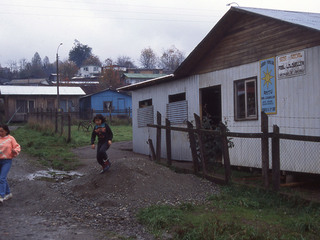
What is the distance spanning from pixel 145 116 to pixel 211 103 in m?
4.24

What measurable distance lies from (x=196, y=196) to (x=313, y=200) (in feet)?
7.53

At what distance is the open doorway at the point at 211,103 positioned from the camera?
13.7 m

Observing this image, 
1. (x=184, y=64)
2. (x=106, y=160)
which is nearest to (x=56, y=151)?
(x=184, y=64)

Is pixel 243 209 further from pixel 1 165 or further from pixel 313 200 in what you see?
pixel 1 165

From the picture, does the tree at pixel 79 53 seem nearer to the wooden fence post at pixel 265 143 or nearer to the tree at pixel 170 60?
the tree at pixel 170 60

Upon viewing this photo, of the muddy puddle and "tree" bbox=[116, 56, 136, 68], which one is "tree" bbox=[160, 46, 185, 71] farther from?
the muddy puddle

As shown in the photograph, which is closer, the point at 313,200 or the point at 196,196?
the point at 313,200

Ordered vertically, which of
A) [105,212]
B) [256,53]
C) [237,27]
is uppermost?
[237,27]

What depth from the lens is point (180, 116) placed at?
14.8 m

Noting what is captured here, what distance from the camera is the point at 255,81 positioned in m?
11.1

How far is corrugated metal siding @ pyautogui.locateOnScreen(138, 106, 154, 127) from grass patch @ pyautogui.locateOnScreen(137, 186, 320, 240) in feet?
30.2

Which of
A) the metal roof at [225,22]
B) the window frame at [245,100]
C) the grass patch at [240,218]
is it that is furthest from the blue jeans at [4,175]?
the metal roof at [225,22]

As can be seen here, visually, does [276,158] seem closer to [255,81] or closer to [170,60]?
[255,81]

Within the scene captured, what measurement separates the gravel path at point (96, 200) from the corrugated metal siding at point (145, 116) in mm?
6530
